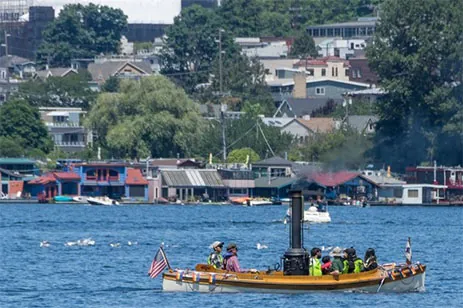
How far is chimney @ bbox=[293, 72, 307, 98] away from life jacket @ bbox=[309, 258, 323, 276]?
437ft

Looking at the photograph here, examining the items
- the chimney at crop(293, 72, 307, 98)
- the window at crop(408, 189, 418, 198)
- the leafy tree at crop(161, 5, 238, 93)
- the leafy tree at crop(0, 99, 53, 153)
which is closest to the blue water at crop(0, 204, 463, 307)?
the window at crop(408, 189, 418, 198)

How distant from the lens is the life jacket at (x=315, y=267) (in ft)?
154

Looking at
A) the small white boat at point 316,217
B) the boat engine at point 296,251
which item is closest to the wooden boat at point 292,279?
the boat engine at point 296,251

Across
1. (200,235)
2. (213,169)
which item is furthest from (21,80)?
(200,235)

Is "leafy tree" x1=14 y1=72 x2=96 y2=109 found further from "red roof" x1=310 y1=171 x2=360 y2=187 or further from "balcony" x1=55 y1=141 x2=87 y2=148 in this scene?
"red roof" x1=310 y1=171 x2=360 y2=187

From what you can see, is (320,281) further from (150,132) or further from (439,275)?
(150,132)

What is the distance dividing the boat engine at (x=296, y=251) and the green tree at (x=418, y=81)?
80638mm

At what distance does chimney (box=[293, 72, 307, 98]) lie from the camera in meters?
180

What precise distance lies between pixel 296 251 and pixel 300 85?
442 ft

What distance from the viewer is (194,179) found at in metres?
131

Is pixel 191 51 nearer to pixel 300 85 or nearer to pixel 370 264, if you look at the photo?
pixel 300 85

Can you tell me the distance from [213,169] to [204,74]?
5802 cm

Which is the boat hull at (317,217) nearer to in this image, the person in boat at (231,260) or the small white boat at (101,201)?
the small white boat at (101,201)

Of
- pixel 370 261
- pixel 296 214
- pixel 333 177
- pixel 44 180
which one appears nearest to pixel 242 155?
pixel 44 180
